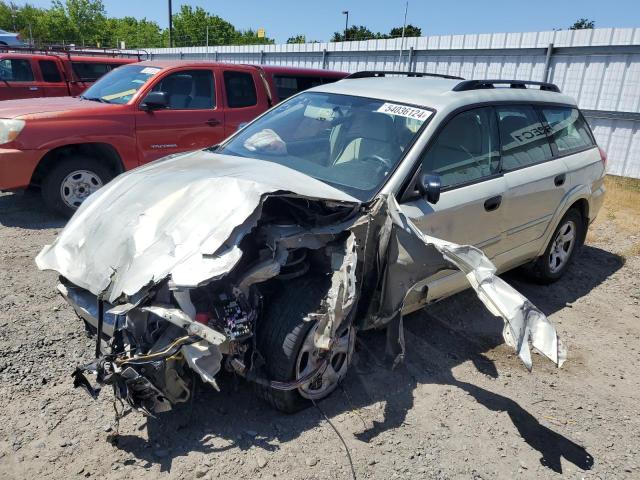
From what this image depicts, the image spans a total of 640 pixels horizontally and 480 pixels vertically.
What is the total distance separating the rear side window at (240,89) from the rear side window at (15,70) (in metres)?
4.60

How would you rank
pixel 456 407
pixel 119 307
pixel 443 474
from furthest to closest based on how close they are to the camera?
pixel 456 407 < pixel 443 474 < pixel 119 307

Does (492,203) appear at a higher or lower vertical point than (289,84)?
lower

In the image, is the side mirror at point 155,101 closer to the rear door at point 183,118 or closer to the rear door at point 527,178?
the rear door at point 183,118

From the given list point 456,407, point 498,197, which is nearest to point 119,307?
point 456,407

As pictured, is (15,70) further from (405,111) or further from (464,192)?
(464,192)

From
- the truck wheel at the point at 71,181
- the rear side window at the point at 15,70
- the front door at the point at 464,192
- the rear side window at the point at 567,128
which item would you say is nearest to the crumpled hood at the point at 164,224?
the front door at the point at 464,192

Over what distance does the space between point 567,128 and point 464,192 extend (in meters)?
1.98

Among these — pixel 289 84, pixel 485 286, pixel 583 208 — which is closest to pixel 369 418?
pixel 485 286

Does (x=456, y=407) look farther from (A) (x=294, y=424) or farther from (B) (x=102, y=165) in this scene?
(B) (x=102, y=165)

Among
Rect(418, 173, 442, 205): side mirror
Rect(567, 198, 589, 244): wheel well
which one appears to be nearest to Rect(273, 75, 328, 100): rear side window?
Rect(567, 198, 589, 244): wheel well

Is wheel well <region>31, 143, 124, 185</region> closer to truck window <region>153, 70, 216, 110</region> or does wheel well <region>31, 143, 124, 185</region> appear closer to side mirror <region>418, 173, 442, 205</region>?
truck window <region>153, 70, 216, 110</region>

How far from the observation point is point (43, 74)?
9148mm

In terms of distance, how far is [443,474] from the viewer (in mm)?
2604

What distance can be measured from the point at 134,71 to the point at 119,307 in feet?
17.2
